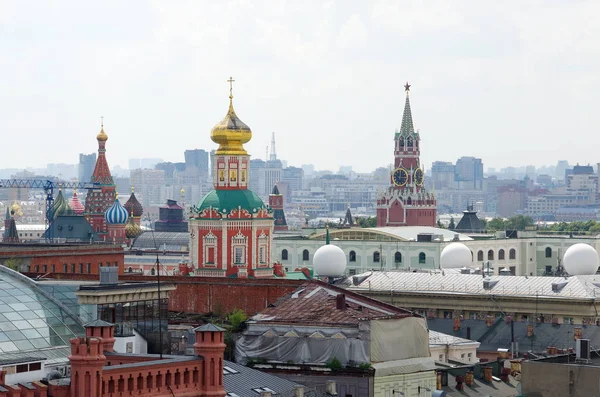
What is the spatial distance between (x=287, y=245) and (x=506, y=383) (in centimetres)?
8467

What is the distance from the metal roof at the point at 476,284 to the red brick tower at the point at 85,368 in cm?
5425

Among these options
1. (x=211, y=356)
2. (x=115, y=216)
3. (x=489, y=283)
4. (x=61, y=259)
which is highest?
(x=115, y=216)

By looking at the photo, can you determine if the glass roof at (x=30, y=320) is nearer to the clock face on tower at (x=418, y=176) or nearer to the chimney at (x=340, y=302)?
the chimney at (x=340, y=302)

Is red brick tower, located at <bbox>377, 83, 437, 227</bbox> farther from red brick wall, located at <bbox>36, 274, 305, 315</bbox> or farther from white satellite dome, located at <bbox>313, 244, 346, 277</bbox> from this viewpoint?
red brick wall, located at <bbox>36, 274, 305, 315</bbox>

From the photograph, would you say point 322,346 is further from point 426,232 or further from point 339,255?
point 426,232

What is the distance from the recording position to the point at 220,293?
292 ft

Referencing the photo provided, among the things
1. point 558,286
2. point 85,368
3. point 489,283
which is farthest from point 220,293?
point 85,368

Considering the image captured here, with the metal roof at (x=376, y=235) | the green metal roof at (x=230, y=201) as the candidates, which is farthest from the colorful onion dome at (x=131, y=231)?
the green metal roof at (x=230, y=201)

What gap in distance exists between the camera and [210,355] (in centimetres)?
4909

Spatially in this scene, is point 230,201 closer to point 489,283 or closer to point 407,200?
point 489,283

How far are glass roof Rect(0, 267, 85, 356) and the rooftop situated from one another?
12.3 m

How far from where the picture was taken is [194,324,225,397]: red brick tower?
49.1 meters

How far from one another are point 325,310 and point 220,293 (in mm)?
21443

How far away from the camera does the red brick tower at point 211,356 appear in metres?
49.1
